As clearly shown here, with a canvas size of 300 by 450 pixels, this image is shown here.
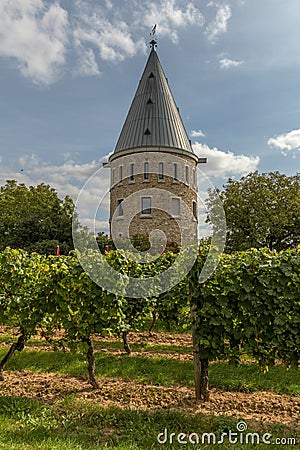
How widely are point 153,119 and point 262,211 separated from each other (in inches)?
527

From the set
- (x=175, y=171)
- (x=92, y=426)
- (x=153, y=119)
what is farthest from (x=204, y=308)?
(x=153, y=119)

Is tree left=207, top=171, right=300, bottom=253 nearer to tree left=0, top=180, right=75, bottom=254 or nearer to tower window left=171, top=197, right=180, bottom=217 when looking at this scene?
tower window left=171, top=197, right=180, bottom=217

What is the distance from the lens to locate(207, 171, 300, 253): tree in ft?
81.7

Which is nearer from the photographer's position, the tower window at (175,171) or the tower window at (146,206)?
the tower window at (146,206)

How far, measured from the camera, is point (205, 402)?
4.91 metres

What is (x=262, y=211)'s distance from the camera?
2500 cm

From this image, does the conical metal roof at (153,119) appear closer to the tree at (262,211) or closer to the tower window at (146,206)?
the tower window at (146,206)

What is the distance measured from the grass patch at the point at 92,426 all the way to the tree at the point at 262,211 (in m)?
20.4

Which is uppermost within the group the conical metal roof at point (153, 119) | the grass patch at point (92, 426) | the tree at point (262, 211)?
the conical metal roof at point (153, 119)

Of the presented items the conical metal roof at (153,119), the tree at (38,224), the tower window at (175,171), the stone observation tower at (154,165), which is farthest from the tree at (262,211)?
the tree at (38,224)

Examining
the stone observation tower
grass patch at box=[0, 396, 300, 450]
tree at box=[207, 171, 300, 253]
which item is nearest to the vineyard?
grass patch at box=[0, 396, 300, 450]

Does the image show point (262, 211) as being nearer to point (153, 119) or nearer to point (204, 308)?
point (153, 119)

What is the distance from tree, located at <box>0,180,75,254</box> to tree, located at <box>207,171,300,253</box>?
10.7 m

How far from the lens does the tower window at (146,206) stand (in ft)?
95.1
